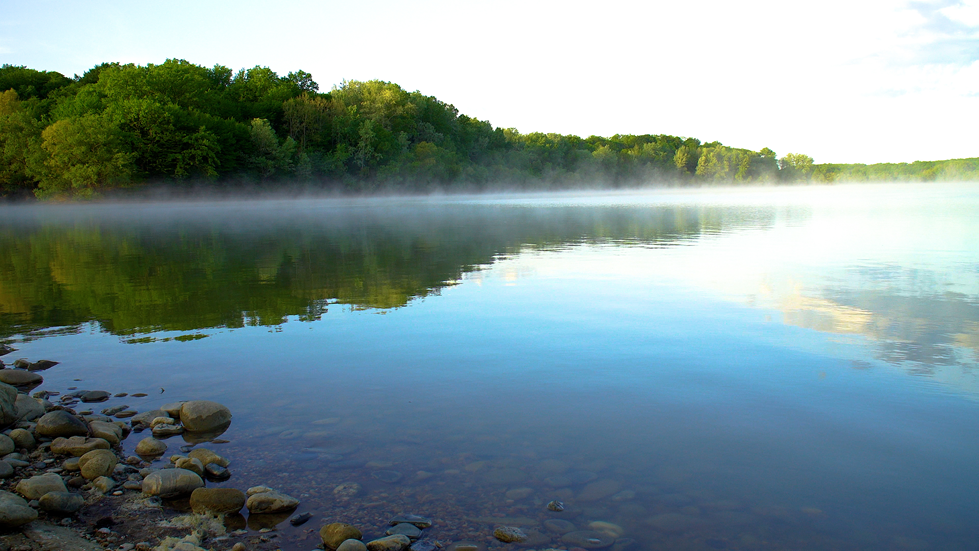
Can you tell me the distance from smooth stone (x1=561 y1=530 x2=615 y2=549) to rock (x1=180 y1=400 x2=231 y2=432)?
3.59 m

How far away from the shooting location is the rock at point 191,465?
5.07 m

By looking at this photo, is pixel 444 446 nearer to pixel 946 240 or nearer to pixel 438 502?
pixel 438 502

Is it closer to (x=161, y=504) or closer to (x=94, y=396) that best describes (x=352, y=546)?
(x=161, y=504)

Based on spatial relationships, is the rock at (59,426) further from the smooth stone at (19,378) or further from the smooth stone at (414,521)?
the smooth stone at (414,521)

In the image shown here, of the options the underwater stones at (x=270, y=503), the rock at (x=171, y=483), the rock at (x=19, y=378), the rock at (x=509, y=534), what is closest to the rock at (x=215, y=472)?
the rock at (x=171, y=483)

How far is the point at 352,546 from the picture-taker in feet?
12.8

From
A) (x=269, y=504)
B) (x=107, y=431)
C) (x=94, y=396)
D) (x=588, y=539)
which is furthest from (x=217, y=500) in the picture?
(x=94, y=396)

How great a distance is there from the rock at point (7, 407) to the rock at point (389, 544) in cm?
395

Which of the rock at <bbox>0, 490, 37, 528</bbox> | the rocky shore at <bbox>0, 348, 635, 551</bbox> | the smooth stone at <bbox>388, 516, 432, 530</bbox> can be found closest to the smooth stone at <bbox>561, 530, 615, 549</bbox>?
the rocky shore at <bbox>0, 348, 635, 551</bbox>

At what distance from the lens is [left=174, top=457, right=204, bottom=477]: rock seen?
16.6 ft

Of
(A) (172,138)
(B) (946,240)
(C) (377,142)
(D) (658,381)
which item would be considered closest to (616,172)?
(C) (377,142)

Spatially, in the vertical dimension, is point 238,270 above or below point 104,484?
above

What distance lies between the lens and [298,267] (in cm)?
1738

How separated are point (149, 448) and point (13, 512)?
134 cm
